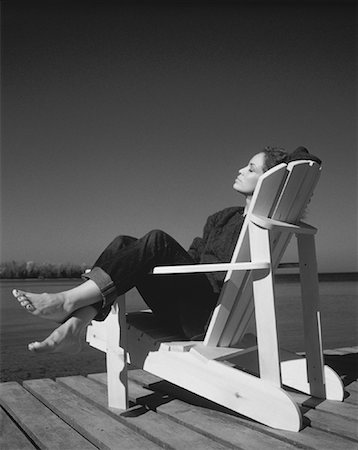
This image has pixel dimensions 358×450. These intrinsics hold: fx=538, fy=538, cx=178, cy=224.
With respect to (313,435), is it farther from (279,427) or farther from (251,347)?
(251,347)

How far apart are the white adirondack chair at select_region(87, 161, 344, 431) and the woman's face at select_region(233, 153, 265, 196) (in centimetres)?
25

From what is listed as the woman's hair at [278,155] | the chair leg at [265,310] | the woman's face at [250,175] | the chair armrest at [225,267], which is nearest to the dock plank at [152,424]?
the chair leg at [265,310]

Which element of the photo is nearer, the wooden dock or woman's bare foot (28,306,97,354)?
the wooden dock

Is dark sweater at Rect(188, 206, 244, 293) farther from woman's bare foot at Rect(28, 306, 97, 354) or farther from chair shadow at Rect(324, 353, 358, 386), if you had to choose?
chair shadow at Rect(324, 353, 358, 386)

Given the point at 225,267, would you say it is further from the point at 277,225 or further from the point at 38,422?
the point at 38,422

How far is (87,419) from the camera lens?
80.7 inches

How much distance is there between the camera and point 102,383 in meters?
2.70

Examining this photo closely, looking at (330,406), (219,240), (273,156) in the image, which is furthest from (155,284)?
(330,406)

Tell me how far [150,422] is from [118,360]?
298 mm

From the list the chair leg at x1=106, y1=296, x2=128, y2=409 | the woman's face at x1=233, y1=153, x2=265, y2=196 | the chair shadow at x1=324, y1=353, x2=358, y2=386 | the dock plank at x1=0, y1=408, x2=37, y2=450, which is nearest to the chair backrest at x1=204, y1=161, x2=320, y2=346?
the woman's face at x1=233, y1=153, x2=265, y2=196

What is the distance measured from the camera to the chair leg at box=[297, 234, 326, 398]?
2258mm

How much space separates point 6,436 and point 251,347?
1.00 meters

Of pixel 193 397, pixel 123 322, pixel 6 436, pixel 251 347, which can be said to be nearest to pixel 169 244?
pixel 123 322

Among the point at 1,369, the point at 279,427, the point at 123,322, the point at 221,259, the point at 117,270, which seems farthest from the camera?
the point at 1,369
